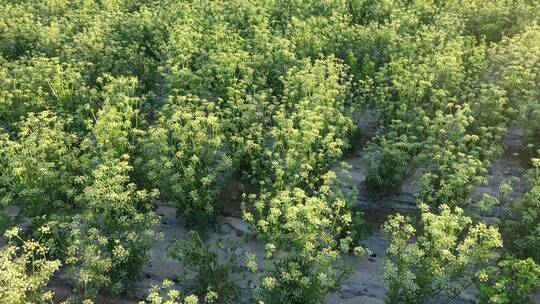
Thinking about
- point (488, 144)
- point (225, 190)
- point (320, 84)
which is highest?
point (320, 84)

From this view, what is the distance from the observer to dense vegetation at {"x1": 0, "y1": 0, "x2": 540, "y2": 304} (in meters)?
6.08

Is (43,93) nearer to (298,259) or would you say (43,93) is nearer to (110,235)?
(110,235)

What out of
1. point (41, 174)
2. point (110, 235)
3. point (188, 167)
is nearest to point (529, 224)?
point (188, 167)

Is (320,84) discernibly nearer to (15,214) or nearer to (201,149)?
(201,149)

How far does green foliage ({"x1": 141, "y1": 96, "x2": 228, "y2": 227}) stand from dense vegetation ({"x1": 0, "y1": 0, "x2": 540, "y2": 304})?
4 cm

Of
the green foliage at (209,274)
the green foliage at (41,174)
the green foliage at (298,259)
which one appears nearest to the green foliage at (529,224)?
the green foliage at (298,259)

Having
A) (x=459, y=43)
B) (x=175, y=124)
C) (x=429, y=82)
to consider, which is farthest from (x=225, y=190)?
(x=459, y=43)

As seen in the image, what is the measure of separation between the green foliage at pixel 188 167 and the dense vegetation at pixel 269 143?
4 cm

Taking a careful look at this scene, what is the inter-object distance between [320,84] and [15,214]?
5.28m

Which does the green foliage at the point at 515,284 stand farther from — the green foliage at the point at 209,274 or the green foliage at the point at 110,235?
the green foliage at the point at 110,235

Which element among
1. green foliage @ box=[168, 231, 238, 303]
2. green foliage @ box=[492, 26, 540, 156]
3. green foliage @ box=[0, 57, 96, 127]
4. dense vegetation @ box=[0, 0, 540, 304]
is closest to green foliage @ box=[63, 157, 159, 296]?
dense vegetation @ box=[0, 0, 540, 304]

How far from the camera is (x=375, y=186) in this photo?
816 centimetres

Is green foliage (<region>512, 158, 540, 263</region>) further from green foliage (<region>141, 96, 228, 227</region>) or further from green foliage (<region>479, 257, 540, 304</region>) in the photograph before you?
green foliage (<region>141, 96, 228, 227</region>)

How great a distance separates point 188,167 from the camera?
733 centimetres
